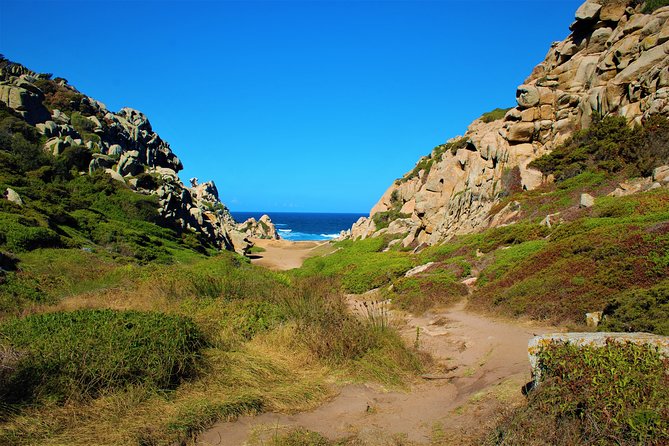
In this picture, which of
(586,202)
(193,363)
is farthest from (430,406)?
(586,202)

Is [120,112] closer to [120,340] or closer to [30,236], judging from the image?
[30,236]

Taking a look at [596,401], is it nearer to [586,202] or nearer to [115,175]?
[586,202]

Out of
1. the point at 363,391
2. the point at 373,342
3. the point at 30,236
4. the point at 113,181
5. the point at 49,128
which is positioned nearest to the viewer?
the point at 363,391

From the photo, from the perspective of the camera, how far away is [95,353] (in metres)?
5.91

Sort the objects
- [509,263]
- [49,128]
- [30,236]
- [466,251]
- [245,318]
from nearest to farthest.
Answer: [245,318]
[509,263]
[30,236]
[466,251]
[49,128]

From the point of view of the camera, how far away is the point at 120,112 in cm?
6569

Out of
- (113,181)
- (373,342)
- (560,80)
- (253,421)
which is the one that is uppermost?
(560,80)

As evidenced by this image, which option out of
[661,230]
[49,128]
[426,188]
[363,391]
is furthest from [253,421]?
[49,128]

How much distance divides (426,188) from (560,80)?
1249 cm

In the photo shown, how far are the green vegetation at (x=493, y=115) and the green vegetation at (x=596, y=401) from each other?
43968mm

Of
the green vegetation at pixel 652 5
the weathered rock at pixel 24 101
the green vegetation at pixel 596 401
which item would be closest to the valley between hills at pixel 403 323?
the green vegetation at pixel 596 401

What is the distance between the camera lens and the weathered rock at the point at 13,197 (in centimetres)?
2156

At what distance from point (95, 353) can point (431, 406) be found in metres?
4.83

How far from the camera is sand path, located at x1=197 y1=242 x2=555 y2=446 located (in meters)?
5.24
